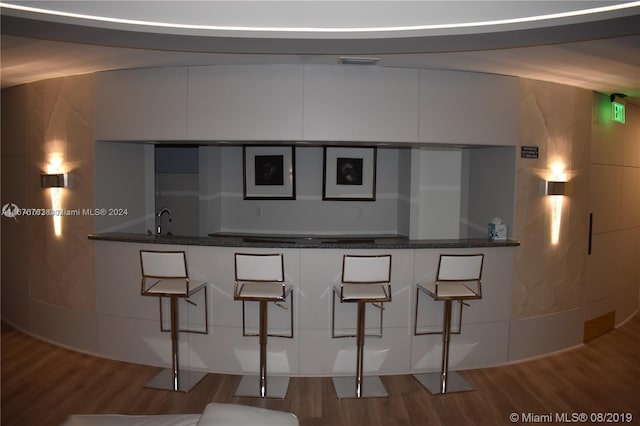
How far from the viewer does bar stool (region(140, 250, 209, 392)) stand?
11.7ft

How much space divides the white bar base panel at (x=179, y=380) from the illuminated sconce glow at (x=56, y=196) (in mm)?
1956

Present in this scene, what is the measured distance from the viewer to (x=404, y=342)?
13.5 feet

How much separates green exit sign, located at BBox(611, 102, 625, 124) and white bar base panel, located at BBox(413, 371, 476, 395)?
3.68m

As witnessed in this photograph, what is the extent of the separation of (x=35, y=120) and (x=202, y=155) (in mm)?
1851

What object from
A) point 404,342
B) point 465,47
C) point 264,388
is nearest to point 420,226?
point 404,342

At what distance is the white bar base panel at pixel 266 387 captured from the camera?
361cm

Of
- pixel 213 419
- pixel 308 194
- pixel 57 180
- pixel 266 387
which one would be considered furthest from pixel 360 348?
pixel 57 180

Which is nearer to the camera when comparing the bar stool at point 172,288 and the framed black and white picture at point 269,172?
the bar stool at point 172,288

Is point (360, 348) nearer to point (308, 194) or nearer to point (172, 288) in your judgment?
point (172, 288)

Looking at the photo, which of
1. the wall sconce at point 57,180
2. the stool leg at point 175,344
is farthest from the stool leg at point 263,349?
the wall sconce at point 57,180

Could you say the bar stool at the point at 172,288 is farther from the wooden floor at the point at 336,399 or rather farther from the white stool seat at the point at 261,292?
the white stool seat at the point at 261,292

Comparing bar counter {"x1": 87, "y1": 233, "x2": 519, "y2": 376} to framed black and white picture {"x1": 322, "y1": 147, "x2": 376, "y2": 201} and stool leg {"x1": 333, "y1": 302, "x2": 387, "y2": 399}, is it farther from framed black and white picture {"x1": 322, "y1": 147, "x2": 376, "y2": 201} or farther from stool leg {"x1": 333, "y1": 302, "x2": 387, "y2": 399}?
framed black and white picture {"x1": 322, "y1": 147, "x2": 376, "y2": 201}

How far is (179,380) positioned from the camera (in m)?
3.80

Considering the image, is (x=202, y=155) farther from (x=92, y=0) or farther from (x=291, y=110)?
(x=92, y=0)
